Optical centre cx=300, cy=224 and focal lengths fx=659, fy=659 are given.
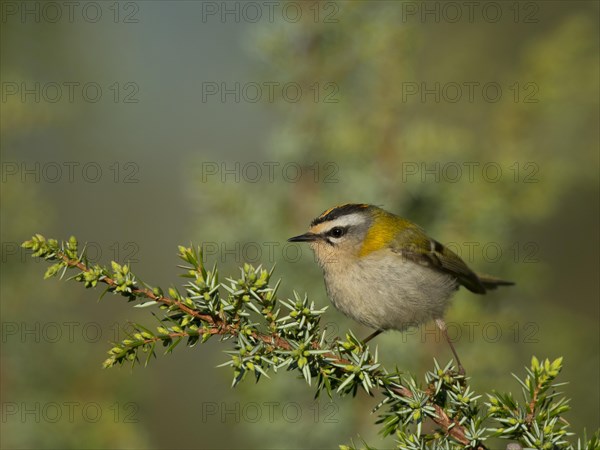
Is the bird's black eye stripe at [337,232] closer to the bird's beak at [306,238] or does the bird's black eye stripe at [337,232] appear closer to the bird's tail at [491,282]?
the bird's beak at [306,238]

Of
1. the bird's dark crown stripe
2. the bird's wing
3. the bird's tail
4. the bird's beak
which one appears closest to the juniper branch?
the bird's beak

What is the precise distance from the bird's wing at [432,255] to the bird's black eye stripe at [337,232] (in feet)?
1.17

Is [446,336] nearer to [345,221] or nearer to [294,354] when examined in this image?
[345,221]

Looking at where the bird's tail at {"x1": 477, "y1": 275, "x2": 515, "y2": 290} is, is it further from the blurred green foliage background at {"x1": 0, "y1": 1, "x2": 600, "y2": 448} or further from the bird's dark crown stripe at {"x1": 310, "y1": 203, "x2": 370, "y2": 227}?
the bird's dark crown stripe at {"x1": 310, "y1": 203, "x2": 370, "y2": 227}

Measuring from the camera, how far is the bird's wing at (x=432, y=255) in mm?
4082

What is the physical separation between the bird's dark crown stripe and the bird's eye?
87 mm

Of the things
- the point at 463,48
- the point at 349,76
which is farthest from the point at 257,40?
the point at 463,48

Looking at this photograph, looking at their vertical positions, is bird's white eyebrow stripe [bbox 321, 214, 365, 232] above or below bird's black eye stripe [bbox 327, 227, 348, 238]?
above

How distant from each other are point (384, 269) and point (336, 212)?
439 millimetres

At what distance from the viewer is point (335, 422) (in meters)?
3.67

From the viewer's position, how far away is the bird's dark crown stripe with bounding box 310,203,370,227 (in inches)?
148

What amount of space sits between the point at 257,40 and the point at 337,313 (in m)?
1.68

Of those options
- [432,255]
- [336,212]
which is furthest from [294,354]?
[432,255]

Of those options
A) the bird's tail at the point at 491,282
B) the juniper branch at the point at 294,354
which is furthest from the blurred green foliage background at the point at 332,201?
the juniper branch at the point at 294,354
